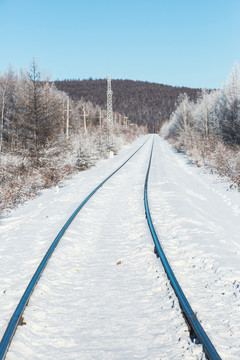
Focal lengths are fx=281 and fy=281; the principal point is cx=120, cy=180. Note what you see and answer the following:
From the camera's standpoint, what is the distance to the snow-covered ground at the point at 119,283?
11.4 feet

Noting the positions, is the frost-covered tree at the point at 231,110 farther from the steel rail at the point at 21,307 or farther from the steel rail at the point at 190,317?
the steel rail at the point at 21,307

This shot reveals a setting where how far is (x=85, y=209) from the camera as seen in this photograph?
9695 mm

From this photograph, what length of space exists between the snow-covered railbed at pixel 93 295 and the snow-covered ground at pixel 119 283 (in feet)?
0.05

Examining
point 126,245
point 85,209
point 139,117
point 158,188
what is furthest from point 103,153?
point 139,117

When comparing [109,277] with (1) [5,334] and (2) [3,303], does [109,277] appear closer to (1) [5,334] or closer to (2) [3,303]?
(2) [3,303]

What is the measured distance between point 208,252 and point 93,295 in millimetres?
2809

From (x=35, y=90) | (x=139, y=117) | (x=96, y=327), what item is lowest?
(x=96, y=327)

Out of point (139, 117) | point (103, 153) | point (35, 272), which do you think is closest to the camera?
point (35, 272)

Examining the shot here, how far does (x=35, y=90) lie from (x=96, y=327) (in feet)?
54.2

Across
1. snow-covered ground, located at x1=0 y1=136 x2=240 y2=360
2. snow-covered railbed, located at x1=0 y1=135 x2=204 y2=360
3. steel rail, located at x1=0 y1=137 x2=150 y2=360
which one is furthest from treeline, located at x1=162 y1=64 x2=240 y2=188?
steel rail, located at x1=0 y1=137 x2=150 y2=360

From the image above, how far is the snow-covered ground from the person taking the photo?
348cm

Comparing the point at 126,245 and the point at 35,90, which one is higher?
the point at 35,90

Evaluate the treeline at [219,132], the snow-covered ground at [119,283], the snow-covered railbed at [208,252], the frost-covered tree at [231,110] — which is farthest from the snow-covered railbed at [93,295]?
the frost-covered tree at [231,110]

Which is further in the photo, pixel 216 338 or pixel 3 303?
pixel 3 303
